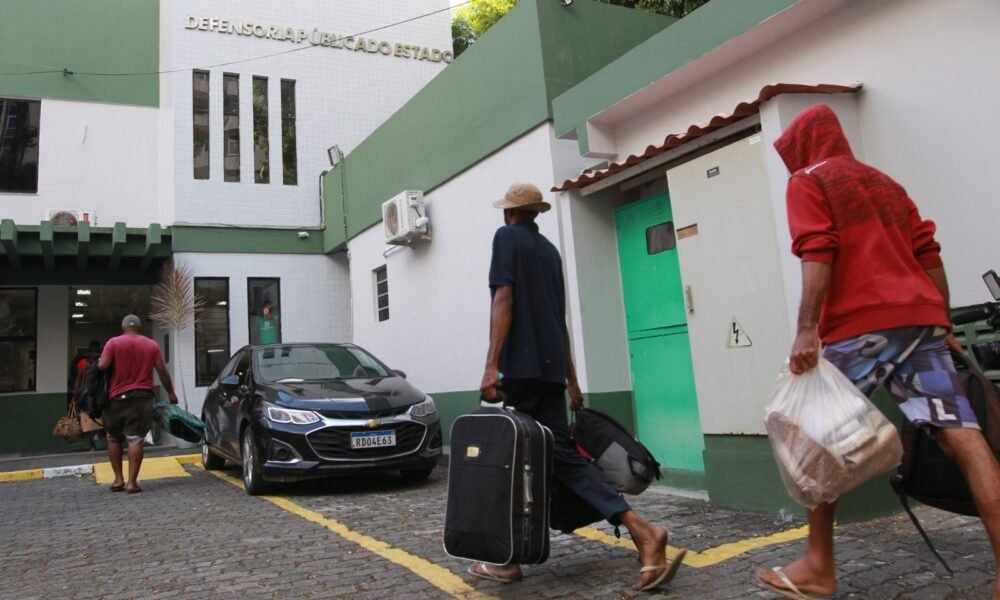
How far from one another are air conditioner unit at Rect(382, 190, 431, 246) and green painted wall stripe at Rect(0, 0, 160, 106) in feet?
25.1

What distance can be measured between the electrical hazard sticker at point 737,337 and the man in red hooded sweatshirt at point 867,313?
2.01 meters

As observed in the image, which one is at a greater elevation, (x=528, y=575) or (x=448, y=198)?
(x=448, y=198)

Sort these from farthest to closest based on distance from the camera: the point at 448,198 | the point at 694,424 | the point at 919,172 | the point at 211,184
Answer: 1. the point at 211,184
2. the point at 448,198
3. the point at 694,424
4. the point at 919,172

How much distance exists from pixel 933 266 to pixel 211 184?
13.1 meters

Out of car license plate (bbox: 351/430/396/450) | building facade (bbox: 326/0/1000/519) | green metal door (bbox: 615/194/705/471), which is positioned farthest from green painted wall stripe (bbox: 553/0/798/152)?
car license plate (bbox: 351/430/396/450)

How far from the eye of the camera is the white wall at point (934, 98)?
418 centimetres

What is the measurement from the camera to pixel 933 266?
304 cm

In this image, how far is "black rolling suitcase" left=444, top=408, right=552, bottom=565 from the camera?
10.5ft

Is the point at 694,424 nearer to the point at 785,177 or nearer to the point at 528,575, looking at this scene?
the point at 785,177

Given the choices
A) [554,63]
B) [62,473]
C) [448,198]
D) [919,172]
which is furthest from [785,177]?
[62,473]

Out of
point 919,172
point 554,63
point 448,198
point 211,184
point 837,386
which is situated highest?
point 211,184

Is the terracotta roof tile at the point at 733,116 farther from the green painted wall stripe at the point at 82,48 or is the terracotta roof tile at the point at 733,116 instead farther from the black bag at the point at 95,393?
the green painted wall stripe at the point at 82,48

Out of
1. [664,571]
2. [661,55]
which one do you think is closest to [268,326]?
[661,55]

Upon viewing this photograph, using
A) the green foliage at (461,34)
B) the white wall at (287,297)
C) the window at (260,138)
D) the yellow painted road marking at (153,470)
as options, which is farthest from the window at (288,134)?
the green foliage at (461,34)
